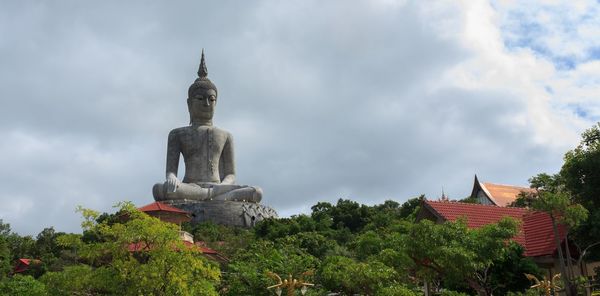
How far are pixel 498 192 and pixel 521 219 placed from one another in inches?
1247

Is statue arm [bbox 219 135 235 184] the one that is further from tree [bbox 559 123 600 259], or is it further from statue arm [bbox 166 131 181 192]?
tree [bbox 559 123 600 259]

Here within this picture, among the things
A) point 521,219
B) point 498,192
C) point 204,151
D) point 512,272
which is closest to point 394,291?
point 512,272

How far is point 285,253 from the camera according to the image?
20047mm

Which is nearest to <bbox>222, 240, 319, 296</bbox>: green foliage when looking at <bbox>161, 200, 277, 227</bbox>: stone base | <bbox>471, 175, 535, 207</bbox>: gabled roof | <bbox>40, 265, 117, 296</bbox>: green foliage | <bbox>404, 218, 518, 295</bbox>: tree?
<bbox>404, 218, 518, 295</bbox>: tree

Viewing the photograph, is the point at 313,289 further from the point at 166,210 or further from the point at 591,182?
the point at 166,210

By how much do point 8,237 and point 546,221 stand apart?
92.6ft

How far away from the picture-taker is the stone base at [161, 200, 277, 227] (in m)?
38.4

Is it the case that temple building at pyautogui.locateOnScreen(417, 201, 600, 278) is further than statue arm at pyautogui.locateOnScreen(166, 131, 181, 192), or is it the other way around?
statue arm at pyautogui.locateOnScreen(166, 131, 181, 192)

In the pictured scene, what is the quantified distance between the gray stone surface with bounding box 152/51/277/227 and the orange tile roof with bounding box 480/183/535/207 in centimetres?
1837

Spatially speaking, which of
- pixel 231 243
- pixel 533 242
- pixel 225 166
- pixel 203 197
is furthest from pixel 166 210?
pixel 533 242

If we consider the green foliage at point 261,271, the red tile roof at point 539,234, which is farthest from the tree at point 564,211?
the green foliage at point 261,271

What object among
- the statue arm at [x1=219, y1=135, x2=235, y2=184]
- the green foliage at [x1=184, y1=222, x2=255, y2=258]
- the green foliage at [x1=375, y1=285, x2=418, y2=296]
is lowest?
the green foliage at [x1=375, y1=285, x2=418, y2=296]

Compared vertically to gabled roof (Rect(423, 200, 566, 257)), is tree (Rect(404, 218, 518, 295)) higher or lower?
lower

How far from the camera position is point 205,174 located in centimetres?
4219
